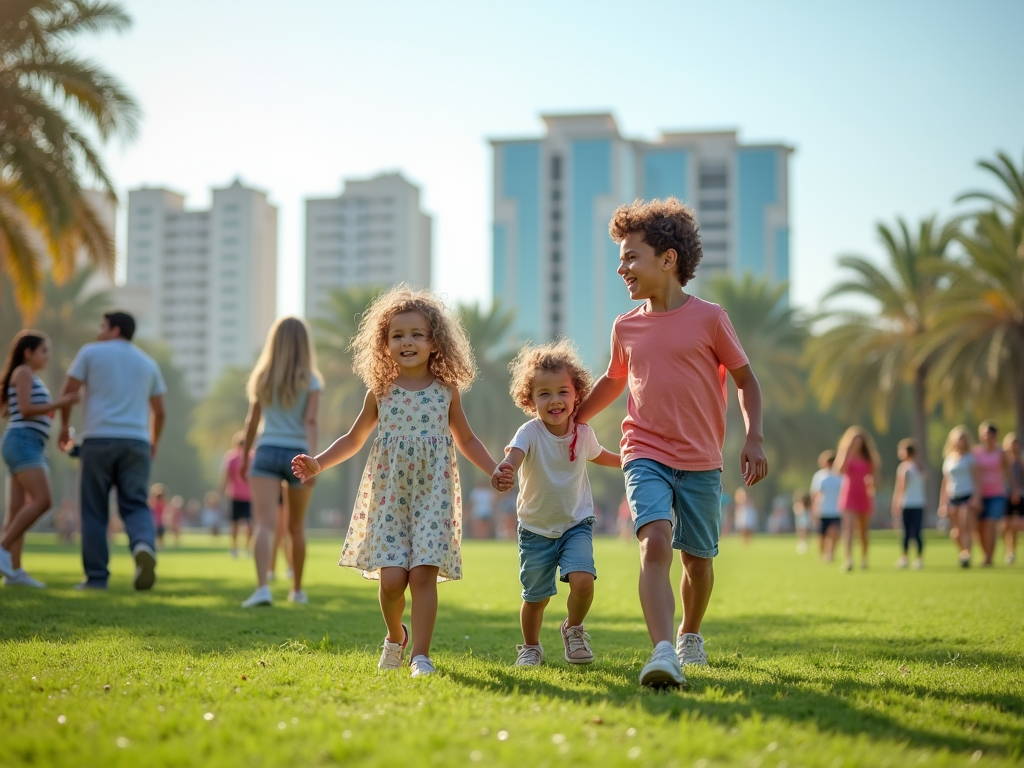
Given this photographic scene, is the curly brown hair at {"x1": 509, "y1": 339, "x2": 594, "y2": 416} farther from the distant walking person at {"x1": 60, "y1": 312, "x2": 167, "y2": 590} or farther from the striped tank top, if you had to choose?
the striped tank top

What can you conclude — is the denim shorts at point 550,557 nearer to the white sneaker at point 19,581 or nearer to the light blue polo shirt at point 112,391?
the light blue polo shirt at point 112,391

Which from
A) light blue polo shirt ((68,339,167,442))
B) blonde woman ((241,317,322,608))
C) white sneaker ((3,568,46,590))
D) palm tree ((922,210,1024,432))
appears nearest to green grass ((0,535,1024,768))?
blonde woman ((241,317,322,608))

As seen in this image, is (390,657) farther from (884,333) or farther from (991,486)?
(884,333)

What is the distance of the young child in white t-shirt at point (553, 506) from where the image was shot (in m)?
5.70

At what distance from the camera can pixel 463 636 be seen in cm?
727

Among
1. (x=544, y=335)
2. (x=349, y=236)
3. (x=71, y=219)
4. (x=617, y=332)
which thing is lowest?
(x=617, y=332)

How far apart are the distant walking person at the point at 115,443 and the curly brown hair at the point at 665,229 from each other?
18.6ft

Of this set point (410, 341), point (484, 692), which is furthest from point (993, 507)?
point (484, 692)

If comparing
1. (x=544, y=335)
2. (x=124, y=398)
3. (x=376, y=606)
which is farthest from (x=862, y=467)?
(x=544, y=335)

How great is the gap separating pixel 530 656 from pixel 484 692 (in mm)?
1150

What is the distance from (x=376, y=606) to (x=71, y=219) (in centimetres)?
1159

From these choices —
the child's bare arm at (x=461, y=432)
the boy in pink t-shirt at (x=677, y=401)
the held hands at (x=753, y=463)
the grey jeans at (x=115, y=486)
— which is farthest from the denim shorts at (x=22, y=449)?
the held hands at (x=753, y=463)

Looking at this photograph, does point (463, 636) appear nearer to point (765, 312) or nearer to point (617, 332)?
point (617, 332)

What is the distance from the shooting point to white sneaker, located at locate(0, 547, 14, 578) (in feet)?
33.9
